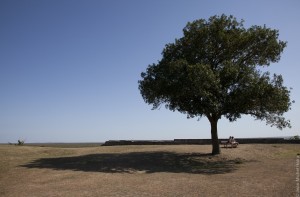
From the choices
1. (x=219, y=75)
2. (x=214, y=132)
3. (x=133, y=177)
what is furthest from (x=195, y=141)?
(x=133, y=177)

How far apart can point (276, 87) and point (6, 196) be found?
24929 mm

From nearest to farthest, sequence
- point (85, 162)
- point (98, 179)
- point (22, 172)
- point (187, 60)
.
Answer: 1. point (98, 179)
2. point (22, 172)
3. point (85, 162)
4. point (187, 60)

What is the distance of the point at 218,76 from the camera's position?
3042 cm

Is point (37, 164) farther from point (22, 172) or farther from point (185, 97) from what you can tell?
point (185, 97)

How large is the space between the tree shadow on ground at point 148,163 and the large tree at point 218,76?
13.5ft

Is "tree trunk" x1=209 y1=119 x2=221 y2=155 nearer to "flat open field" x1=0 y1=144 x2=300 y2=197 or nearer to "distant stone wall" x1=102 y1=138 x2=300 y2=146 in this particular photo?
"flat open field" x1=0 y1=144 x2=300 y2=197

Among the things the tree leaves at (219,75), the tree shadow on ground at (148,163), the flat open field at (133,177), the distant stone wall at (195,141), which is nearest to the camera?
the flat open field at (133,177)

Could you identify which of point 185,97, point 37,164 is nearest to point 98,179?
point 37,164

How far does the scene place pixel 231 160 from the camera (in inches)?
1249

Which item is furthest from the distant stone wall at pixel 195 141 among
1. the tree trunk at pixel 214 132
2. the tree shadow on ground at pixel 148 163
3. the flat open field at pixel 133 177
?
the flat open field at pixel 133 177

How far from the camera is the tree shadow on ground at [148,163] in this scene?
24.5 m

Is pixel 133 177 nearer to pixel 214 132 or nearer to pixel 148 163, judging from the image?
pixel 148 163

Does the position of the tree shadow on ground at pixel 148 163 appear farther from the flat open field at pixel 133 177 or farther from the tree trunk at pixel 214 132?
the tree trunk at pixel 214 132

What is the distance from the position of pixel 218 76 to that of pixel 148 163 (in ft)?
33.9
